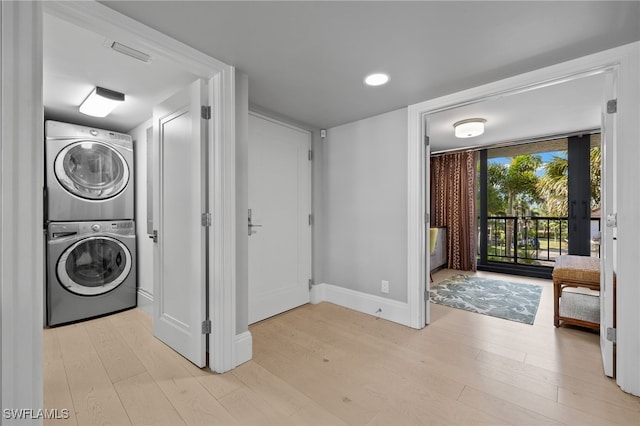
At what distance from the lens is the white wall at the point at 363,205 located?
2793 millimetres

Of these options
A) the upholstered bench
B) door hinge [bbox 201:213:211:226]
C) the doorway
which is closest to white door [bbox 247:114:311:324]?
door hinge [bbox 201:213:211:226]

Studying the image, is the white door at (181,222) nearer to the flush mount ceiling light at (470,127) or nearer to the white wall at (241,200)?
the white wall at (241,200)

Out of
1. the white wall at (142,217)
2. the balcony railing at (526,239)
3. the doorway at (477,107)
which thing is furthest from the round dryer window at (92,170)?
the balcony railing at (526,239)

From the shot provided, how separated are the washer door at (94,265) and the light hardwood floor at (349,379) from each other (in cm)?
42

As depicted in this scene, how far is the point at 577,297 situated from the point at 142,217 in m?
4.58

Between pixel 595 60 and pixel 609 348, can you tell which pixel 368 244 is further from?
pixel 595 60

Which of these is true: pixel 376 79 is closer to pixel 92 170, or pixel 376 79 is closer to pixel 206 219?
pixel 206 219

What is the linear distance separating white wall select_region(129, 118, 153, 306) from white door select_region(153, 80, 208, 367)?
2.64ft

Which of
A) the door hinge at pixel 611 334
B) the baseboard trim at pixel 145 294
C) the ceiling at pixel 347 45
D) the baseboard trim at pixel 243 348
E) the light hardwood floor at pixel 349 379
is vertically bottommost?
the light hardwood floor at pixel 349 379

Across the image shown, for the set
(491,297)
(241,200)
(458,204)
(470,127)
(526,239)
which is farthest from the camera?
(458,204)

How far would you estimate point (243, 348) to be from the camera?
202cm

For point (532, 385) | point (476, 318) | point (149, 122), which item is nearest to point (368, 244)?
point (476, 318)

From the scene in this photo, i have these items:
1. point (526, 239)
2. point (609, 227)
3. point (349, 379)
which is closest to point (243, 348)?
point (349, 379)

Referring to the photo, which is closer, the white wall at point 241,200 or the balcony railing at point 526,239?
the white wall at point 241,200
